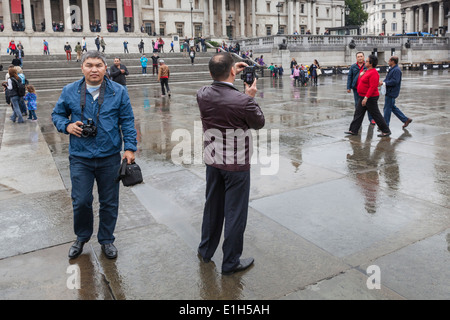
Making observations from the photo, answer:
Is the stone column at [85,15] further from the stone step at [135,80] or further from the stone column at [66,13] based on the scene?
the stone step at [135,80]

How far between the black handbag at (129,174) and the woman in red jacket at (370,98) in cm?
655

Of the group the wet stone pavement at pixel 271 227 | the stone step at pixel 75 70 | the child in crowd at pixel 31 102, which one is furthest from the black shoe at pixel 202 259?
the stone step at pixel 75 70

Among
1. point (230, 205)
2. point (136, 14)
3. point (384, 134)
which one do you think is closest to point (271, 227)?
point (230, 205)

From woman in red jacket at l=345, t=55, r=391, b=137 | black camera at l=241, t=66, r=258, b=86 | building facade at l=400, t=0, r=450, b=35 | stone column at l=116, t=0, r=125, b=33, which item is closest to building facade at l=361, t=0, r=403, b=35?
building facade at l=400, t=0, r=450, b=35

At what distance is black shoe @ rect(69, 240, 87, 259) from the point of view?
3.86 metres

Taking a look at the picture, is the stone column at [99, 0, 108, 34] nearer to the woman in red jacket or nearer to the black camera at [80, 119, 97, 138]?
the woman in red jacket

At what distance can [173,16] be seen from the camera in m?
71.2

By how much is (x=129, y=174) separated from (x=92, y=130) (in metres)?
0.51

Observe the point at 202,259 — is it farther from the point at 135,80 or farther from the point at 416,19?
the point at 416,19

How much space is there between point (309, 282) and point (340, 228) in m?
1.22

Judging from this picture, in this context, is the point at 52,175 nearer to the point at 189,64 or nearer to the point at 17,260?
the point at 17,260

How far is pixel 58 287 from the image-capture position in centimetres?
336

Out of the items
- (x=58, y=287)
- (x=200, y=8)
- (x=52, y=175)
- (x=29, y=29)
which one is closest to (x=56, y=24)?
(x=29, y=29)

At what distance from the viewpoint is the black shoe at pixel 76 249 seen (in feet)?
12.7
